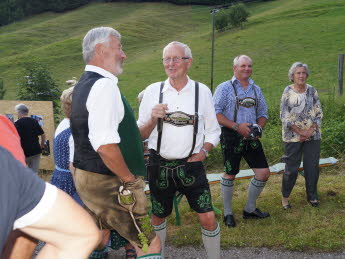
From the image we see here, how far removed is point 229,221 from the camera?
4824 mm

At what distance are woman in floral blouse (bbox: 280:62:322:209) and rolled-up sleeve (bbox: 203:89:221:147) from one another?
1703mm

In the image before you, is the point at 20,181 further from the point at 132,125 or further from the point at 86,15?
the point at 86,15

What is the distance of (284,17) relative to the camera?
156 feet

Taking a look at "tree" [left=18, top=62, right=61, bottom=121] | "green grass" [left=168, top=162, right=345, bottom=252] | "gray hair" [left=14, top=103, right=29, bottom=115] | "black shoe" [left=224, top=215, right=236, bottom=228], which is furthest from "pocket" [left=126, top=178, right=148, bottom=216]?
"tree" [left=18, top=62, right=61, bottom=121]

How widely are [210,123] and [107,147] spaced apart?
1373 millimetres

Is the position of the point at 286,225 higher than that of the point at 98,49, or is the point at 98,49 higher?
the point at 98,49

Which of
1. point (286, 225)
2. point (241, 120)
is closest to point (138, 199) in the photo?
point (241, 120)

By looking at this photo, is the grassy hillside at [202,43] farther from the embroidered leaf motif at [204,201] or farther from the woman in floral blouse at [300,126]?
the embroidered leaf motif at [204,201]

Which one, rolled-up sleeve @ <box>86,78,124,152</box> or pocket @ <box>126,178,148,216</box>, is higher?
rolled-up sleeve @ <box>86,78,124,152</box>

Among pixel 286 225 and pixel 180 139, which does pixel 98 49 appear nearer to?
pixel 180 139

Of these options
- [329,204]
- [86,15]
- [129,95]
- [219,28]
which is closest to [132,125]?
[329,204]

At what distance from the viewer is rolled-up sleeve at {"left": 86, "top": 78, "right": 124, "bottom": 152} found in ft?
8.34

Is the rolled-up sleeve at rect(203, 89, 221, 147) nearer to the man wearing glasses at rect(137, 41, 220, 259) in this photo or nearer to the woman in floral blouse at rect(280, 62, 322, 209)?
the man wearing glasses at rect(137, 41, 220, 259)

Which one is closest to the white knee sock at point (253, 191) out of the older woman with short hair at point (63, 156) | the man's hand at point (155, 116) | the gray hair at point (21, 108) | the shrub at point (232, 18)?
the man's hand at point (155, 116)
